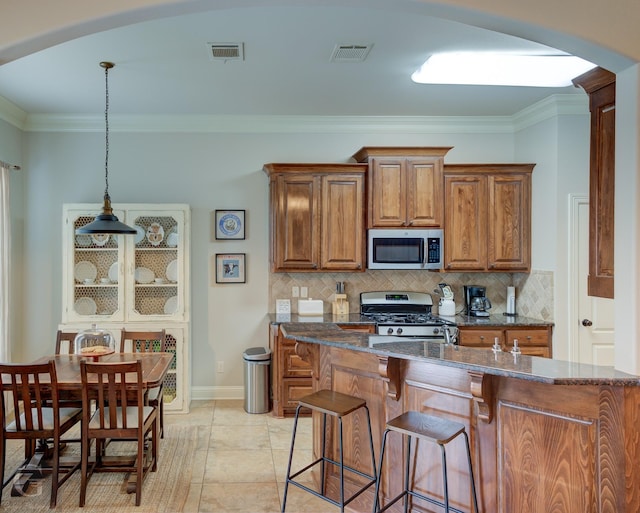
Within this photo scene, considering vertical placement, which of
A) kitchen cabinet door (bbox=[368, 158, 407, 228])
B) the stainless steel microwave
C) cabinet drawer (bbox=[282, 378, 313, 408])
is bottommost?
cabinet drawer (bbox=[282, 378, 313, 408])

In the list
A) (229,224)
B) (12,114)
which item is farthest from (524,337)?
(12,114)

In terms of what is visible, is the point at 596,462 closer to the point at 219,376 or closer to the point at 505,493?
the point at 505,493

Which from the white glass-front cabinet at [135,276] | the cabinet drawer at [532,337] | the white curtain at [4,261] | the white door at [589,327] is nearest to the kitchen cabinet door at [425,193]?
the cabinet drawer at [532,337]

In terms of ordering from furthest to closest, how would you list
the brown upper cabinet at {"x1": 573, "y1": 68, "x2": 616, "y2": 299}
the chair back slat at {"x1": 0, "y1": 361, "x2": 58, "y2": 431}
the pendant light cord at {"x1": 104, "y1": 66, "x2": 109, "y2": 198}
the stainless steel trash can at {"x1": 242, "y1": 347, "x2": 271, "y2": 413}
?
1. the stainless steel trash can at {"x1": 242, "y1": 347, "x2": 271, "y2": 413}
2. the pendant light cord at {"x1": 104, "y1": 66, "x2": 109, "y2": 198}
3. the chair back slat at {"x1": 0, "y1": 361, "x2": 58, "y2": 431}
4. the brown upper cabinet at {"x1": 573, "y1": 68, "x2": 616, "y2": 299}

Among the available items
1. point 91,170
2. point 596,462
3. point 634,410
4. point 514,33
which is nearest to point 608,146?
point 514,33

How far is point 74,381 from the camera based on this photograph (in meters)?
3.12

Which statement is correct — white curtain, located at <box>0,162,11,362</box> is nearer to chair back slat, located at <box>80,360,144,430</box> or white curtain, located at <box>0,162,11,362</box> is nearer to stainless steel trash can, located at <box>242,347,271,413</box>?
chair back slat, located at <box>80,360,144,430</box>

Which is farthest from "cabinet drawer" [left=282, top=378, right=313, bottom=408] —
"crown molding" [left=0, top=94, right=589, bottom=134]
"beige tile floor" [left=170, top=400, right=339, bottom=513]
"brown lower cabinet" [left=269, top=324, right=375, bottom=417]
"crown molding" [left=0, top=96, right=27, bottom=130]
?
"crown molding" [left=0, top=96, right=27, bottom=130]

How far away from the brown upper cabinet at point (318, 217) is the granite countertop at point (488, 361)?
184 cm

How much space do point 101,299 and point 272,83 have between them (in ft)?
8.83

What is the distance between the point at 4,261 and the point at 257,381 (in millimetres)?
2586

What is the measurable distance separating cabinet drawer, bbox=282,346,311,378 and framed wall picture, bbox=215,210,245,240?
1.37 metres

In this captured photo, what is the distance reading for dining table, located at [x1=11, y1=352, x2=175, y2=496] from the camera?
314cm

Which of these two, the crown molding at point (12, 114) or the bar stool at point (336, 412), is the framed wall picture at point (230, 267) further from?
the bar stool at point (336, 412)
